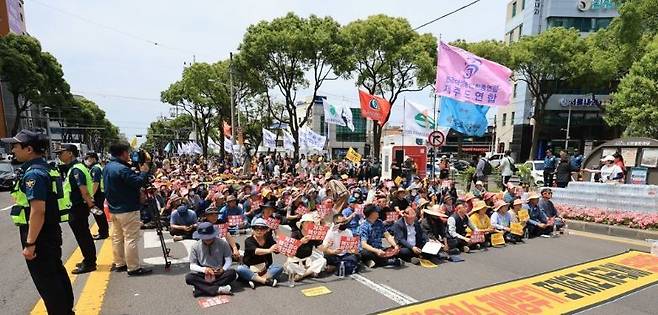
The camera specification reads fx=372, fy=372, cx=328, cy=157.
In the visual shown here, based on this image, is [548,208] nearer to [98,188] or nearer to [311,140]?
[98,188]

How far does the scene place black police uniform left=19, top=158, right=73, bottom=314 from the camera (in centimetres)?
335

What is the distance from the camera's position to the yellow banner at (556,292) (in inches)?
173

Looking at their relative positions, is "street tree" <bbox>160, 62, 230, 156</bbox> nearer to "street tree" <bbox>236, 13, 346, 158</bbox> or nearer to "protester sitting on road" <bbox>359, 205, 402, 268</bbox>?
"street tree" <bbox>236, 13, 346, 158</bbox>

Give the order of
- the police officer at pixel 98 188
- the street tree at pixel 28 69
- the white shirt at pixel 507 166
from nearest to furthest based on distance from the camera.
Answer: the police officer at pixel 98 188 → the white shirt at pixel 507 166 → the street tree at pixel 28 69

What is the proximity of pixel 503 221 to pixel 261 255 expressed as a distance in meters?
5.45

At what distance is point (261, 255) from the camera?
17.5 feet

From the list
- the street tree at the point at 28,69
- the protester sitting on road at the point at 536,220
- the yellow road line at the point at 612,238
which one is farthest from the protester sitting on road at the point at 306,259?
the street tree at the point at 28,69

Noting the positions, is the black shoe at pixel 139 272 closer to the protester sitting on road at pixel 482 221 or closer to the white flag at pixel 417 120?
the protester sitting on road at pixel 482 221

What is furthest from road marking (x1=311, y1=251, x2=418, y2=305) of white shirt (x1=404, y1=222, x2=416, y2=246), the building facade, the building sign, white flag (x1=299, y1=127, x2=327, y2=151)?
the building sign

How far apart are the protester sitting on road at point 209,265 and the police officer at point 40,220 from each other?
1.43 metres

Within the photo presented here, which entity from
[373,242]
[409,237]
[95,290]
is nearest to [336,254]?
[373,242]

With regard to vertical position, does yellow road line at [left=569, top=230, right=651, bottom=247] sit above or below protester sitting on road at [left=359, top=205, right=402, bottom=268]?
below

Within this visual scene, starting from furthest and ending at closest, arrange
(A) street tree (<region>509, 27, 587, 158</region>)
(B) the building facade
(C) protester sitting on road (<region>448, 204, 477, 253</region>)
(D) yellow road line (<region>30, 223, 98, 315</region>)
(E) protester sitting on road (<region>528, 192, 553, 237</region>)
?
(B) the building facade → (A) street tree (<region>509, 27, 587, 158</region>) → (E) protester sitting on road (<region>528, 192, 553, 237</region>) → (C) protester sitting on road (<region>448, 204, 477, 253</region>) → (D) yellow road line (<region>30, 223, 98, 315</region>)

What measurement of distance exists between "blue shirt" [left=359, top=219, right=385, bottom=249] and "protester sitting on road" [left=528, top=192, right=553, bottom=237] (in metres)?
4.32
